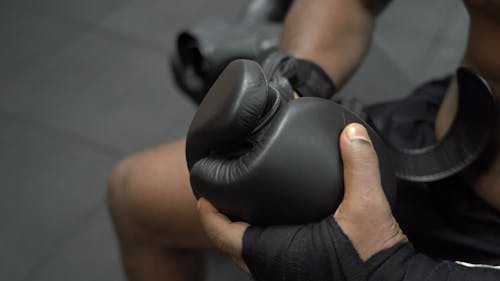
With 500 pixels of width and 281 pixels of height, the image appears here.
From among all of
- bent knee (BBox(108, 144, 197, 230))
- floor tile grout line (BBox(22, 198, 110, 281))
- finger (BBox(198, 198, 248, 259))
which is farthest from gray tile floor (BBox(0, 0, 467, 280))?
finger (BBox(198, 198, 248, 259))

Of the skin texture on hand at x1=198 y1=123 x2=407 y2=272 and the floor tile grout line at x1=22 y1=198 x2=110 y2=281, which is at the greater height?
the skin texture on hand at x1=198 y1=123 x2=407 y2=272

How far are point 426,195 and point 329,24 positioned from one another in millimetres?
283

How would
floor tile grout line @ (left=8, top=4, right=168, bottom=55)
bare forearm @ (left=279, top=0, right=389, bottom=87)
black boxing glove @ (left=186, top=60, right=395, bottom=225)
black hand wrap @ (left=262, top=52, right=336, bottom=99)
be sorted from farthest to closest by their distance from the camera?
floor tile grout line @ (left=8, top=4, right=168, bottom=55)
bare forearm @ (left=279, top=0, right=389, bottom=87)
black hand wrap @ (left=262, top=52, right=336, bottom=99)
black boxing glove @ (left=186, top=60, right=395, bottom=225)

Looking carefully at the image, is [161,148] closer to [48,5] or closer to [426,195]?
[426,195]

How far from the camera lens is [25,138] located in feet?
4.49

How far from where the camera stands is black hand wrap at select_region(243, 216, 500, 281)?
441 mm

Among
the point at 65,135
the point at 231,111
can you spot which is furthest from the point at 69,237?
the point at 231,111

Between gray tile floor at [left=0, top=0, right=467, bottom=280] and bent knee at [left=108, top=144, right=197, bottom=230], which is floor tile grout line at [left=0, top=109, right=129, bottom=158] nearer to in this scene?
gray tile floor at [left=0, top=0, right=467, bottom=280]

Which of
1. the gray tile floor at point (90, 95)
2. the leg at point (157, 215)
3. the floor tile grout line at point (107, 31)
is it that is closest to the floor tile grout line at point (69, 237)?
the gray tile floor at point (90, 95)

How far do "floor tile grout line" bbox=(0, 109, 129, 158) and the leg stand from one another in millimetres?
589

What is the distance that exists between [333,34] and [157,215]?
1.19 feet

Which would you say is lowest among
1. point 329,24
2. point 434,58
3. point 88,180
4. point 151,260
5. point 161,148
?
point 88,180

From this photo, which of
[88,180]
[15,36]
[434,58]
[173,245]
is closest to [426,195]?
[173,245]

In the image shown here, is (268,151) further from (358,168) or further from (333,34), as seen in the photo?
(333,34)
